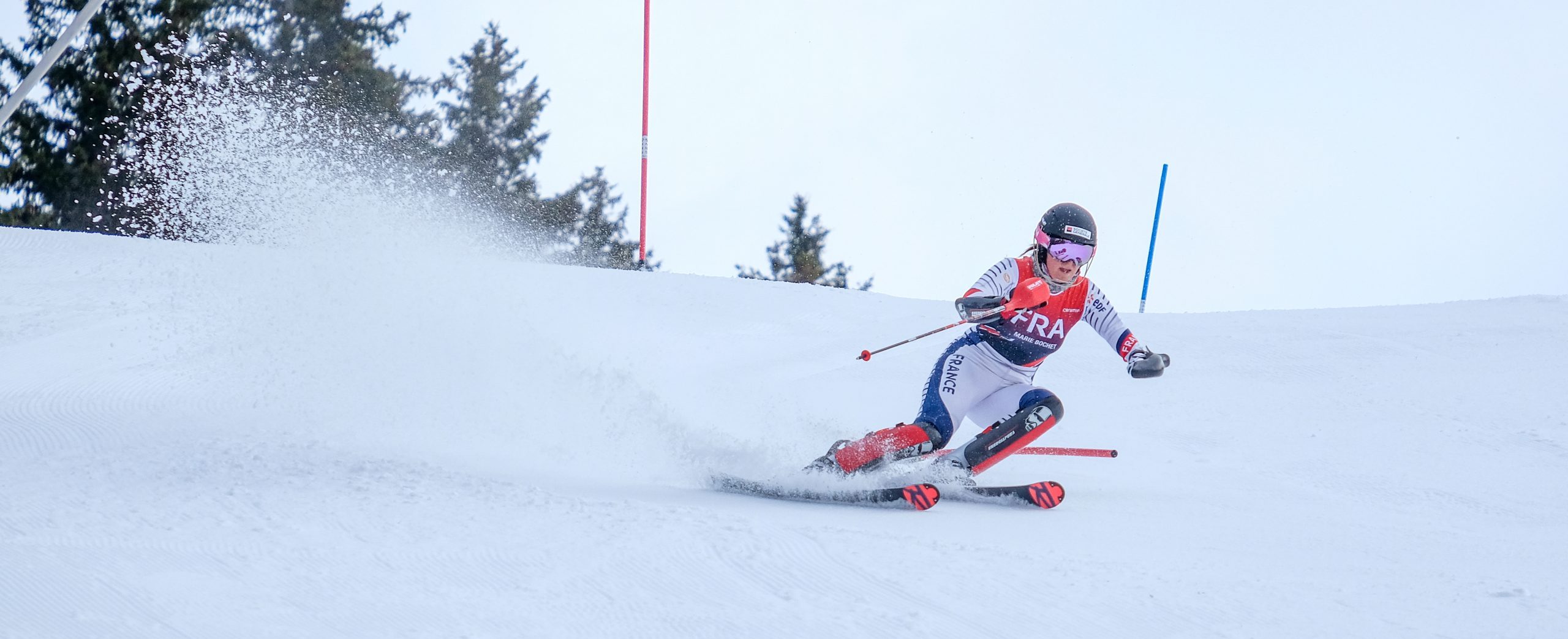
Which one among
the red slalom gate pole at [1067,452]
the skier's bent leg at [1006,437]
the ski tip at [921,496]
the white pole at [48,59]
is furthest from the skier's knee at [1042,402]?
the white pole at [48,59]

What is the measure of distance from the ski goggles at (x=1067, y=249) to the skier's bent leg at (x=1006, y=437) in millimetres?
625

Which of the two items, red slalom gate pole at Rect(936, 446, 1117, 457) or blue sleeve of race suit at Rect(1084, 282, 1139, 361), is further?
blue sleeve of race suit at Rect(1084, 282, 1139, 361)

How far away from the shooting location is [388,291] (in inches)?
215

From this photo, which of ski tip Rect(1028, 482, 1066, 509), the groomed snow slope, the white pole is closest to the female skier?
ski tip Rect(1028, 482, 1066, 509)

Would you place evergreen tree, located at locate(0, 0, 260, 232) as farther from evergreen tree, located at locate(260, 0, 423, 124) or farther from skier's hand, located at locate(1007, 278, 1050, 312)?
skier's hand, located at locate(1007, 278, 1050, 312)

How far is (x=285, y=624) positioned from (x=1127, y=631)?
1.76m

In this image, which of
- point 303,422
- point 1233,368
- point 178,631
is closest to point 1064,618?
point 178,631

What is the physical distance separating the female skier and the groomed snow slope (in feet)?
1.25

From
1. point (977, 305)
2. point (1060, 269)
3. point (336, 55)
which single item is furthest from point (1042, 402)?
point (336, 55)

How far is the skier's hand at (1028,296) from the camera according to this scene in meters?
4.40

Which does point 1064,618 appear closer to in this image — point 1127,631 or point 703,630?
point 1127,631

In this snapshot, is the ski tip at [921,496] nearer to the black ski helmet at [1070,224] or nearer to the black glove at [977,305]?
the black glove at [977,305]

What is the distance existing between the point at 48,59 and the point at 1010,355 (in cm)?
447

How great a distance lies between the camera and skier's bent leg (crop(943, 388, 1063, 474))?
14.0 feet
